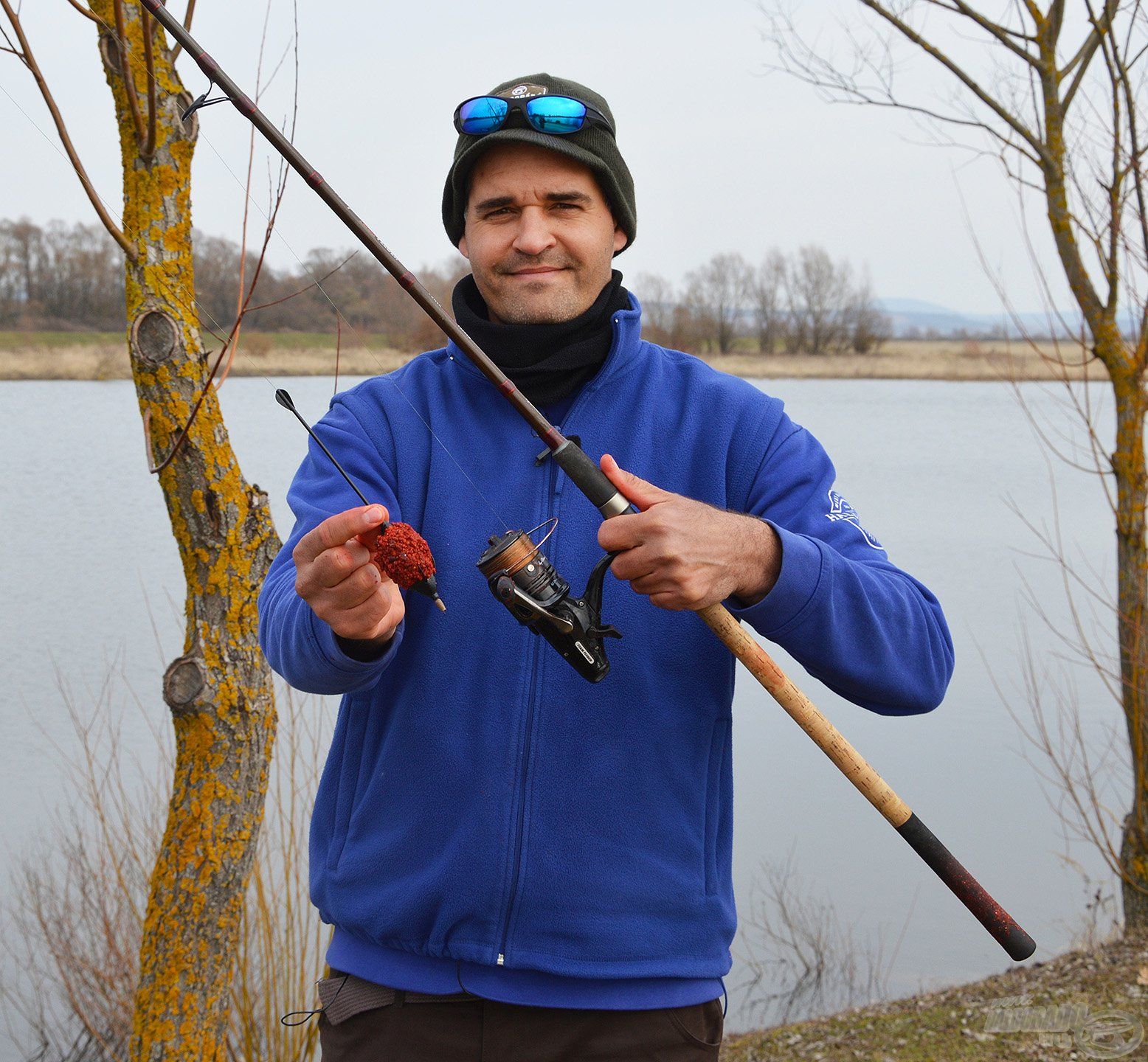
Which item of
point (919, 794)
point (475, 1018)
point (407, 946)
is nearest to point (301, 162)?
point (407, 946)

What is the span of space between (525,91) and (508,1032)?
4.88 ft

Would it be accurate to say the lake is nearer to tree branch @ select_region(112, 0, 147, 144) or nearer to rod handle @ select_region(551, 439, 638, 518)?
tree branch @ select_region(112, 0, 147, 144)

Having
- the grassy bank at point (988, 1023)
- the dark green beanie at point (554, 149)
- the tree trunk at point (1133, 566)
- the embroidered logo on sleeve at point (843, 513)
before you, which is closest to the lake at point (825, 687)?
the tree trunk at point (1133, 566)

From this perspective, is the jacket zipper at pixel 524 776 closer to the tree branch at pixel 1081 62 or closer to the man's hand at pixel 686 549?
the man's hand at pixel 686 549

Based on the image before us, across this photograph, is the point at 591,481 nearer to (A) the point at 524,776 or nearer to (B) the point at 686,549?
(B) the point at 686,549

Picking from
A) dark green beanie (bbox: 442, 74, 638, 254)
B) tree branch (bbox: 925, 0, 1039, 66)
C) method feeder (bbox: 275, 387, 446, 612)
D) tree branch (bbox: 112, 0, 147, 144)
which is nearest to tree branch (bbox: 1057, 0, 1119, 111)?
tree branch (bbox: 925, 0, 1039, 66)

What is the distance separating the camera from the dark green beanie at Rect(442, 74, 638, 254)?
193cm

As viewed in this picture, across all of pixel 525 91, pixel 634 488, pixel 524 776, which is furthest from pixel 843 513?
pixel 525 91

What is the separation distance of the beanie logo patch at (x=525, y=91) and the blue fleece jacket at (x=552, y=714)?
1.85 feet

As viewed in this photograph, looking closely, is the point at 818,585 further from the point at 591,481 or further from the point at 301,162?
the point at 301,162

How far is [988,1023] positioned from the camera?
3893 mm

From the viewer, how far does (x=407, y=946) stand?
175 centimetres

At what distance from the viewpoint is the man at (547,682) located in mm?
1677

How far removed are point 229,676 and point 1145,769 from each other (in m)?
3.29
